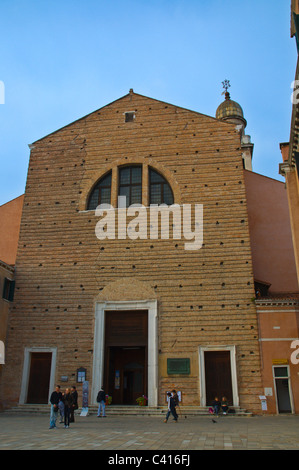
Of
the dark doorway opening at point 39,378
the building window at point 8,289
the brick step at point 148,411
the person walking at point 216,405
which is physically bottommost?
the brick step at point 148,411

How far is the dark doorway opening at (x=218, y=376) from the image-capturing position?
47.9 ft

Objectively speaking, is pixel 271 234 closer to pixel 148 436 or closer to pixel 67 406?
pixel 67 406

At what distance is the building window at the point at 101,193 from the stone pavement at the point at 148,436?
8.96m

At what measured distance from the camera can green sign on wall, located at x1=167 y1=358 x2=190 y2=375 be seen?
14.9 meters

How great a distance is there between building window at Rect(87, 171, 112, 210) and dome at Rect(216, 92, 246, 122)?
21.2 metres

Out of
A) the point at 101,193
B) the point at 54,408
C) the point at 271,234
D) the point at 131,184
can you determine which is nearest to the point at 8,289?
the point at 101,193

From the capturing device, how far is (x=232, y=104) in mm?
36938

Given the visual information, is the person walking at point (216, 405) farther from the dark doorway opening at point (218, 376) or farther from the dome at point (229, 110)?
the dome at point (229, 110)

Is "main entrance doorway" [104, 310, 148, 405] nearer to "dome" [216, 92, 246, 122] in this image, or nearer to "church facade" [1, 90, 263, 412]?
"church facade" [1, 90, 263, 412]

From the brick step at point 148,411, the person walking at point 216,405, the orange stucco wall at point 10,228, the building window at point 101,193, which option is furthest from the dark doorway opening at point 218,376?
the orange stucco wall at point 10,228

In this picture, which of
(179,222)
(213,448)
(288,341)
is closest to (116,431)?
(213,448)

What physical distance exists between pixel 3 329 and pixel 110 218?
6059 mm

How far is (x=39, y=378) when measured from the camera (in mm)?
15906

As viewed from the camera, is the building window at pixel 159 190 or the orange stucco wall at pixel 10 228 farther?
the orange stucco wall at pixel 10 228
